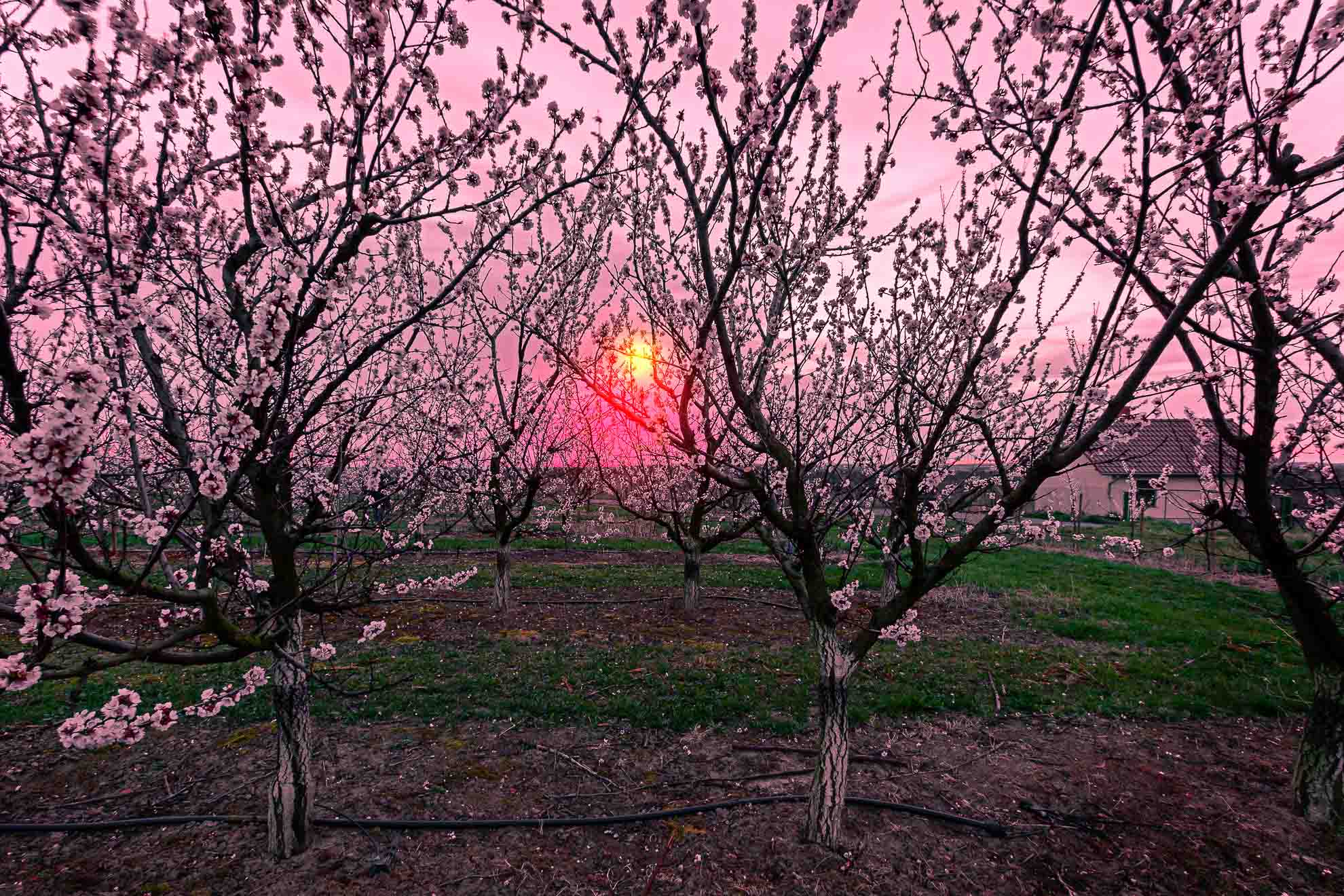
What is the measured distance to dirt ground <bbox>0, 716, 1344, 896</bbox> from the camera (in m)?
4.50

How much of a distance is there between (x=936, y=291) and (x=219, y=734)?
1010 centimetres

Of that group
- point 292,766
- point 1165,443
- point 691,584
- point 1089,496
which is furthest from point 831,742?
point 1089,496

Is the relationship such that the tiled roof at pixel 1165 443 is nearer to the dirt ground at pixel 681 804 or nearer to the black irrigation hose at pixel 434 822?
the dirt ground at pixel 681 804

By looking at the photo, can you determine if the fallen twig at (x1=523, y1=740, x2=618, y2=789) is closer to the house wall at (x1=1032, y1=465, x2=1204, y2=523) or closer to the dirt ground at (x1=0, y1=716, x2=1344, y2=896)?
the dirt ground at (x1=0, y1=716, x2=1344, y2=896)

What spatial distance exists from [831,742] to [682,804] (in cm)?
180

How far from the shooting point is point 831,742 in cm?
470

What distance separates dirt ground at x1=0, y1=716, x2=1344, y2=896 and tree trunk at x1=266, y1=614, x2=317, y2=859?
0.69ft

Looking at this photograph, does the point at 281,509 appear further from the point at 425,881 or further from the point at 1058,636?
the point at 1058,636

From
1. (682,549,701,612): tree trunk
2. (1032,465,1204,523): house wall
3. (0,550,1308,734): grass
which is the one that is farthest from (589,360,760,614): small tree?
(1032,465,1204,523): house wall

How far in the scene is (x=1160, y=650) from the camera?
10336mm

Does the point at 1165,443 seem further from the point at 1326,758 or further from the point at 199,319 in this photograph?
the point at 199,319

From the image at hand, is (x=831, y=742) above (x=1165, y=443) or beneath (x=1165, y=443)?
beneath

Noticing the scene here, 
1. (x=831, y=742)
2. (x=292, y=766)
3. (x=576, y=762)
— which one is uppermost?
(x=831, y=742)

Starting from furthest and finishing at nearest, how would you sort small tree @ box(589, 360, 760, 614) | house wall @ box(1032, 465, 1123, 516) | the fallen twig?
1. house wall @ box(1032, 465, 1123, 516)
2. small tree @ box(589, 360, 760, 614)
3. the fallen twig
